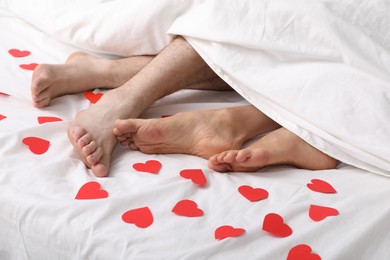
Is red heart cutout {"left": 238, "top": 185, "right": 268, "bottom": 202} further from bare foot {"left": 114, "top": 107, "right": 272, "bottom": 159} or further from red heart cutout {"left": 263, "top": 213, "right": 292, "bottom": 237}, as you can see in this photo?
bare foot {"left": 114, "top": 107, "right": 272, "bottom": 159}

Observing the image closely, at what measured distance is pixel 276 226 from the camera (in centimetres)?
130

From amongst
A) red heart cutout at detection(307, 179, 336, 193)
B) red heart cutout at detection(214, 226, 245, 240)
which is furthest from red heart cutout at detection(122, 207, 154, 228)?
red heart cutout at detection(307, 179, 336, 193)

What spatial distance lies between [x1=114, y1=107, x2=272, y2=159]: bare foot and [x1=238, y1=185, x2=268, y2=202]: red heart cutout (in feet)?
0.54

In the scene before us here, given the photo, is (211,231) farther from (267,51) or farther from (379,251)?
(267,51)

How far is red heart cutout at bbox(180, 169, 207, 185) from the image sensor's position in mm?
1436

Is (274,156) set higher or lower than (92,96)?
higher

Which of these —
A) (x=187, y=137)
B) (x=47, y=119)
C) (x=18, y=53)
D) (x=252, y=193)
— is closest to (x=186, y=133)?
(x=187, y=137)

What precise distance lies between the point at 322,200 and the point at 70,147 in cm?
59

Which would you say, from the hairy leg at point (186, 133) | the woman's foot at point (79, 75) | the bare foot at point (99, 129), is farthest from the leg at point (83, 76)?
the hairy leg at point (186, 133)

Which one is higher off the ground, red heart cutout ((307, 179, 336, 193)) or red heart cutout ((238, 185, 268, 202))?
red heart cutout ((307, 179, 336, 193))

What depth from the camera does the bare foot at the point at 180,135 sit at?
155 cm

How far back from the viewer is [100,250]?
1.23m

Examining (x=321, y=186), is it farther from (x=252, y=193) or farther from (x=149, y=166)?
(x=149, y=166)

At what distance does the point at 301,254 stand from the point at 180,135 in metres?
0.45
